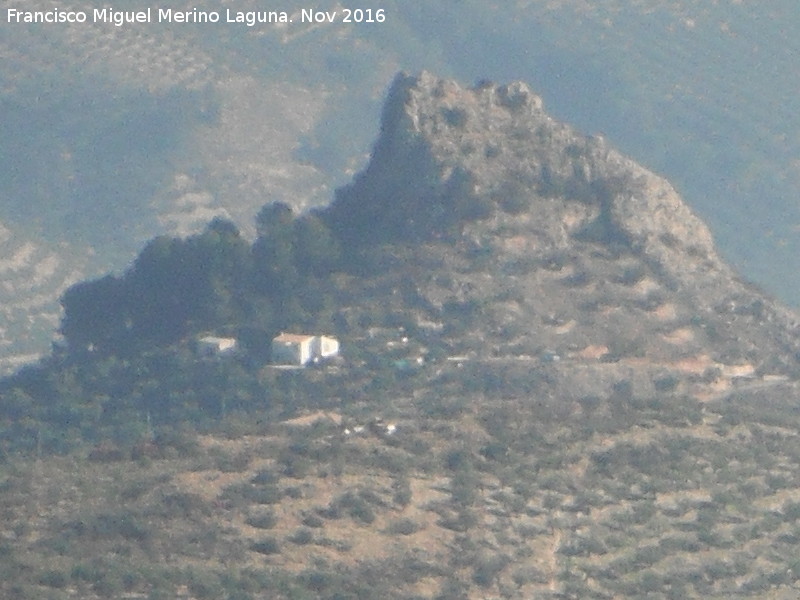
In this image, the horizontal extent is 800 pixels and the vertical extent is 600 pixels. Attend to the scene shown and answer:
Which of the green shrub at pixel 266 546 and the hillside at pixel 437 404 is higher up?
the hillside at pixel 437 404

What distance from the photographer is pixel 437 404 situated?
4791cm

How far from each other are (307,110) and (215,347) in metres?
95.3

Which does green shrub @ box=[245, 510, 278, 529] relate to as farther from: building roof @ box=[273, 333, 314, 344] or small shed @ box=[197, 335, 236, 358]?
small shed @ box=[197, 335, 236, 358]

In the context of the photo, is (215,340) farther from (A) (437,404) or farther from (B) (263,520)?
(B) (263,520)

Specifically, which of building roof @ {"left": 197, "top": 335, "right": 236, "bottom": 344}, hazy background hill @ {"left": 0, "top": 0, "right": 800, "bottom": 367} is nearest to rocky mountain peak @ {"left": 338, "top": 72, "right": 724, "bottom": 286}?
building roof @ {"left": 197, "top": 335, "right": 236, "bottom": 344}

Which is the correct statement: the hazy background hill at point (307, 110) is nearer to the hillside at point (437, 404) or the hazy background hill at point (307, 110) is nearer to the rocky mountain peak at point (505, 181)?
the hillside at point (437, 404)

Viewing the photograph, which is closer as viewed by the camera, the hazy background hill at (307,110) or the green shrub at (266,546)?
the green shrub at (266,546)

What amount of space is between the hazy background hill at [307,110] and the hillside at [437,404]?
44952 millimetres

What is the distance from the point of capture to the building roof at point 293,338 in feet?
177

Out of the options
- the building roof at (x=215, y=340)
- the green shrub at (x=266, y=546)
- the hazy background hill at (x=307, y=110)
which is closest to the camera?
the green shrub at (x=266, y=546)

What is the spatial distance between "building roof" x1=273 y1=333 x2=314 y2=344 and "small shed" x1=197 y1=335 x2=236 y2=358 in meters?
1.53

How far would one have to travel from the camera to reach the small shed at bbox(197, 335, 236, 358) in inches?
2177

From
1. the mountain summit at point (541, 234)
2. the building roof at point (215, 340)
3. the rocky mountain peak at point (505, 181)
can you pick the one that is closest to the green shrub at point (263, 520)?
the mountain summit at point (541, 234)

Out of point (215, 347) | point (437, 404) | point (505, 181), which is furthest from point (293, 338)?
point (505, 181)
